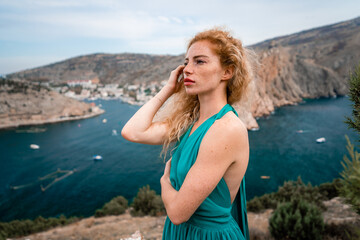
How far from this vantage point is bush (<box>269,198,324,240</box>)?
15.0 ft

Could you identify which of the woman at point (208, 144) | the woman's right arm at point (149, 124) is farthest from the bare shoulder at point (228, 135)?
the woman's right arm at point (149, 124)

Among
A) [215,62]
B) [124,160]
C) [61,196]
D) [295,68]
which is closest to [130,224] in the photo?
[215,62]

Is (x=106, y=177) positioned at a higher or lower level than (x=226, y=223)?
lower

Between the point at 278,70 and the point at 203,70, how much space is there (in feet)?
228

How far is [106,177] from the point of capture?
2505 cm

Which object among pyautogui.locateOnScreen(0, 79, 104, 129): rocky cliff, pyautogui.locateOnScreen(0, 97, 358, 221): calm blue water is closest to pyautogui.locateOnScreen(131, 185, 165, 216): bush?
pyautogui.locateOnScreen(0, 97, 358, 221): calm blue water

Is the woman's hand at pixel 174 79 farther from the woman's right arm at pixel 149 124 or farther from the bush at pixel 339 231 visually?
the bush at pixel 339 231

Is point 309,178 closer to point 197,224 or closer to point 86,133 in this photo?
point 197,224

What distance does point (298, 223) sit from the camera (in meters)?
4.66

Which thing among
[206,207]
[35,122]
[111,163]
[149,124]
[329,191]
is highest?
[149,124]

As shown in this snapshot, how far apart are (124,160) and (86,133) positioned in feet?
63.7

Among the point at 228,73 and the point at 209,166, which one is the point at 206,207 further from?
the point at 228,73

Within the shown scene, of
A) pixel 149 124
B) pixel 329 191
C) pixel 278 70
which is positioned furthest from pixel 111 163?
pixel 278 70

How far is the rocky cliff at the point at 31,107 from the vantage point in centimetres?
5084
